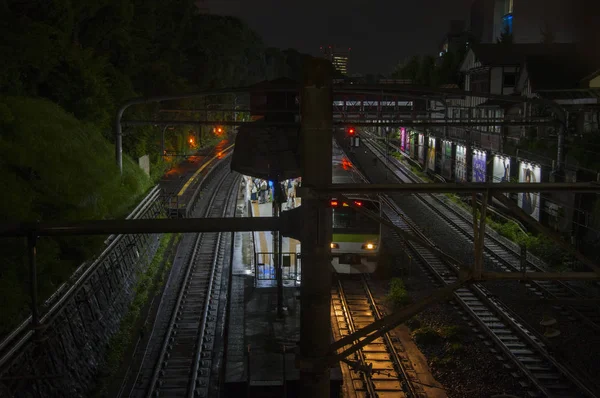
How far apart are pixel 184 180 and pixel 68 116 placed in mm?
11430

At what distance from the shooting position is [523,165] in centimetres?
2234

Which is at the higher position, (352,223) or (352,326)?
(352,223)

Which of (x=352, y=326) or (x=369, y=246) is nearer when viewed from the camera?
(x=352, y=326)

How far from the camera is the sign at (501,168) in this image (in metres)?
23.8

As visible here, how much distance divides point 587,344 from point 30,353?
9.23m

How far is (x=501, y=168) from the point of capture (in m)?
25.3

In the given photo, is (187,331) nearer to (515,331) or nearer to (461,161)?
(515,331)

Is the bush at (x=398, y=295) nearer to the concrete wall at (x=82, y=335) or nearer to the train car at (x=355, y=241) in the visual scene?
the train car at (x=355, y=241)

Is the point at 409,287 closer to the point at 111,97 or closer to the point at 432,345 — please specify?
the point at 432,345

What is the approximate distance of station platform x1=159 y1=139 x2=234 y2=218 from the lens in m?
24.2

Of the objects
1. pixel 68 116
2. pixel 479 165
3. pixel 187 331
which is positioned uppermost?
pixel 68 116

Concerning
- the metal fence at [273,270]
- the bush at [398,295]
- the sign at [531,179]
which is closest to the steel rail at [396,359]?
the bush at [398,295]

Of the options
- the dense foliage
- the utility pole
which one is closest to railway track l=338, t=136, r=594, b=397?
the utility pole

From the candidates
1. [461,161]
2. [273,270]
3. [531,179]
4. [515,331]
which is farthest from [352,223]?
[461,161]
